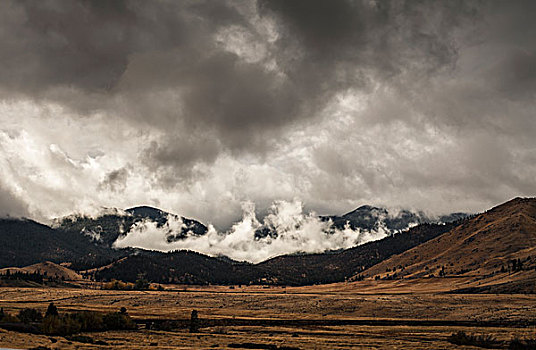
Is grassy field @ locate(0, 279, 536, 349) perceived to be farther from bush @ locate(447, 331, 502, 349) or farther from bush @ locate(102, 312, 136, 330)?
bush @ locate(102, 312, 136, 330)

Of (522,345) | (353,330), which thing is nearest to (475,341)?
(522,345)

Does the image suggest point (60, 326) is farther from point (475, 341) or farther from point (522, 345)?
point (522, 345)

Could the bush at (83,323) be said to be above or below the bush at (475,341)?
above

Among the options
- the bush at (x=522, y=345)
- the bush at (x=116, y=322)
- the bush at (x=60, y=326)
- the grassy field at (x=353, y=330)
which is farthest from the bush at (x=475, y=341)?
the bush at (x=60, y=326)

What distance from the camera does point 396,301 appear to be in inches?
7357

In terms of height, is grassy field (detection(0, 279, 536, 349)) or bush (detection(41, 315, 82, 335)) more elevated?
bush (detection(41, 315, 82, 335))

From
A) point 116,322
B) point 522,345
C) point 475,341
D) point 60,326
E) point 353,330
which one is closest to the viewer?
point 522,345

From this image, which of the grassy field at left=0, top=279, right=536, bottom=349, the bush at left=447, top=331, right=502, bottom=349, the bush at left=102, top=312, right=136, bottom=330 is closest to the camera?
the grassy field at left=0, top=279, right=536, bottom=349

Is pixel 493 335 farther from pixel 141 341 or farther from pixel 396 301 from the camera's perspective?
pixel 396 301

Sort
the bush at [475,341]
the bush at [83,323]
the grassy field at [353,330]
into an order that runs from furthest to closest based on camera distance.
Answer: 1. the bush at [83,323]
2. the bush at [475,341]
3. the grassy field at [353,330]

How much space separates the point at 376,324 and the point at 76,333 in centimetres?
7466

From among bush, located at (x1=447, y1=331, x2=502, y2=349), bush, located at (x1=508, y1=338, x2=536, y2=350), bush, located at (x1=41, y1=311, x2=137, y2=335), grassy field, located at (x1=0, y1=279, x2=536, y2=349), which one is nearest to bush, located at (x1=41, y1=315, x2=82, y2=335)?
bush, located at (x1=41, y1=311, x2=137, y2=335)

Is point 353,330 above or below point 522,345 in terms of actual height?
above

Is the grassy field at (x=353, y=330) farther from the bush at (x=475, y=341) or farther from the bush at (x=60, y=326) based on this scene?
the bush at (x=60, y=326)
